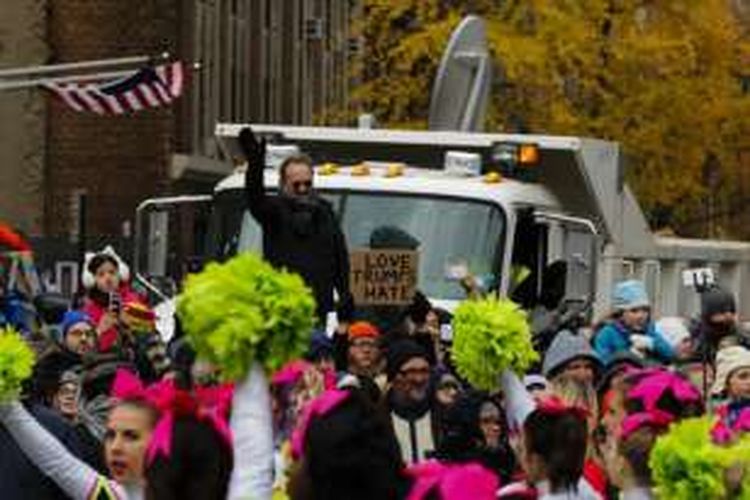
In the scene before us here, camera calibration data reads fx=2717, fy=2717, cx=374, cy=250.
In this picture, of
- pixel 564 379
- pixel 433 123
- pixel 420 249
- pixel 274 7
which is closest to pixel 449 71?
pixel 433 123

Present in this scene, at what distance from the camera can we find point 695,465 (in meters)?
6.91

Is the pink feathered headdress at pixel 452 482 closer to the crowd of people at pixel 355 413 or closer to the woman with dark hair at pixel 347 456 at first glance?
the crowd of people at pixel 355 413

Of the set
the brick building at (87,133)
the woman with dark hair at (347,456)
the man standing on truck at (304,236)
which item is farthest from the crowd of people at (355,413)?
the brick building at (87,133)

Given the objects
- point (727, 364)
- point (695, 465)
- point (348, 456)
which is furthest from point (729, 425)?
point (348, 456)

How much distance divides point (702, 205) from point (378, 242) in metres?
30.3

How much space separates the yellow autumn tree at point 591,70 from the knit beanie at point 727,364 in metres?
22.3

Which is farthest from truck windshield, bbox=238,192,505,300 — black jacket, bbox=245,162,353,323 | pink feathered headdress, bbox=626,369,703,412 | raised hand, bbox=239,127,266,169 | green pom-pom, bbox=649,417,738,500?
green pom-pom, bbox=649,417,738,500

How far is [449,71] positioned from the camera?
71.5 feet

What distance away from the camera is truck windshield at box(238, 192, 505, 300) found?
57.8 feet

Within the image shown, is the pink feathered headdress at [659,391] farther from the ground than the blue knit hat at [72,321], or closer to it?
farther from the ground

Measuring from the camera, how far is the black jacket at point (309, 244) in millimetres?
12945

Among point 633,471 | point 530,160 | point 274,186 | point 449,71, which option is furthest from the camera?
point 449,71

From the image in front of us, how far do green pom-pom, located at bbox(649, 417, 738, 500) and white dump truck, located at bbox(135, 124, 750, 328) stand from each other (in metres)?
8.45

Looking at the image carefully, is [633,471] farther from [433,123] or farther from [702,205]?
[702,205]
